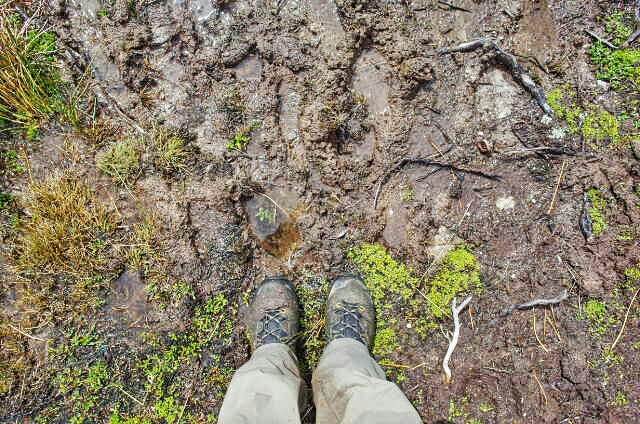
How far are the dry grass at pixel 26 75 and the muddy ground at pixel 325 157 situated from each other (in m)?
0.13

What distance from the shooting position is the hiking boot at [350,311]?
2.74 m

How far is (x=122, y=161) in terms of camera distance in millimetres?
2904

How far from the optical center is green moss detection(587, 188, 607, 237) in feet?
8.90

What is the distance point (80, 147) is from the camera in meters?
2.96

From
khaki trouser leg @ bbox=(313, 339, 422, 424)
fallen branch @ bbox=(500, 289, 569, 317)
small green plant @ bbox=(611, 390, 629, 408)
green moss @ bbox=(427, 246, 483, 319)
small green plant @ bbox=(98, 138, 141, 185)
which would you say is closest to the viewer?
khaki trouser leg @ bbox=(313, 339, 422, 424)

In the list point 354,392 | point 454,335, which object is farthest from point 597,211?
point 354,392

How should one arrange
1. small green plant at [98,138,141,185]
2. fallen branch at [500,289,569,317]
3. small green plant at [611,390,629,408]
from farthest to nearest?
1. small green plant at [98,138,141,185]
2. fallen branch at [500,289,569,317]
3. small green plant at [611,390,629,408]

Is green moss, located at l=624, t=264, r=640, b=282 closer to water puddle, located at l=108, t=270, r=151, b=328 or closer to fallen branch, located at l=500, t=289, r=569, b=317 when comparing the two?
fallen branch, located at l=500, t=289, r=569, b=317

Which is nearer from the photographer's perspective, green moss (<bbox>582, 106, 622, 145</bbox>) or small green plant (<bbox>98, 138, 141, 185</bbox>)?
green moss (<bbox>582, 106, 622, 145</bbox>)

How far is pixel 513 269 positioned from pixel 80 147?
3145 mm

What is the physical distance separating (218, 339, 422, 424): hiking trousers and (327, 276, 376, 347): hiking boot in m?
0.15

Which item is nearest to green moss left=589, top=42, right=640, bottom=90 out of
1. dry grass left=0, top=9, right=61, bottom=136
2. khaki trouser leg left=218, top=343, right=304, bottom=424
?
khaki trouser leg left=218, top=343, right=304, bottom=424

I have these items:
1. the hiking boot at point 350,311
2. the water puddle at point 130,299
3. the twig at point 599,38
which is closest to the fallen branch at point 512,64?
the twig at point 599,38

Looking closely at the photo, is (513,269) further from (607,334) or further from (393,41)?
(393,41)
